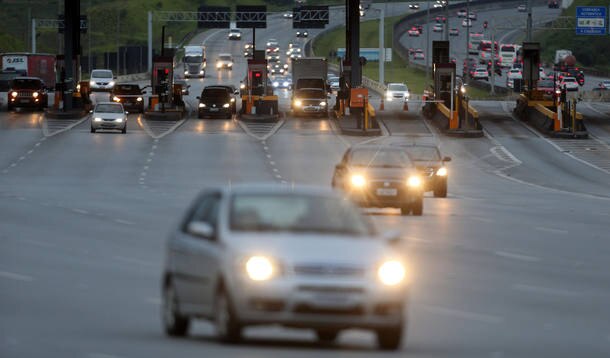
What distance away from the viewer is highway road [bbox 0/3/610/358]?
47.4 ft

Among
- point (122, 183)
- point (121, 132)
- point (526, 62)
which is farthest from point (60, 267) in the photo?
point (526, 62)

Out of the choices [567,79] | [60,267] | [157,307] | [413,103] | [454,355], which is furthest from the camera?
[567,79]

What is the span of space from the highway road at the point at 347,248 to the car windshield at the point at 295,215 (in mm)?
932

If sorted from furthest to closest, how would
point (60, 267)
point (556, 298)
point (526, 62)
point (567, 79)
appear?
point (567, 79) → point (526, 62) → point (60, 267) → point (556, 298)

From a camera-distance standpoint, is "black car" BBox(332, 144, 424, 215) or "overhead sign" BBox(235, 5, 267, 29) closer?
"black car" BBox(332, 144, 424, 215)

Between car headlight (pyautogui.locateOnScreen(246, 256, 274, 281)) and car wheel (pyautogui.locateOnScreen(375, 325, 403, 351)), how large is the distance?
0.99m

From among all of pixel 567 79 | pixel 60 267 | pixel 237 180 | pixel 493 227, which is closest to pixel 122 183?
pixel 237 180

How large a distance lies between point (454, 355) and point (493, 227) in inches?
684

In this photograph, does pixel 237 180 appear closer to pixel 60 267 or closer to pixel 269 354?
pixel 60 267

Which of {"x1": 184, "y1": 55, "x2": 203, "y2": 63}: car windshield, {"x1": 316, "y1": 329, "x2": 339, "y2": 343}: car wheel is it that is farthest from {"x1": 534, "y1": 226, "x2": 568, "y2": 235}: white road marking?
{"x1": 184, "y1": 55, "x2": 203, "y2": 63}: car windshield

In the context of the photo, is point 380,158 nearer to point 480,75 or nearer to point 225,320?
point 225,320

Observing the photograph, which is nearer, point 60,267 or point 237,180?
point 60,267

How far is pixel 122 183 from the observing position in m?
46.8

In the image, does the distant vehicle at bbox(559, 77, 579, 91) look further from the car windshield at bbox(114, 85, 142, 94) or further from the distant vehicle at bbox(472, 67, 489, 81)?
the car windshield at bbox(114, 85, 142, 94)
